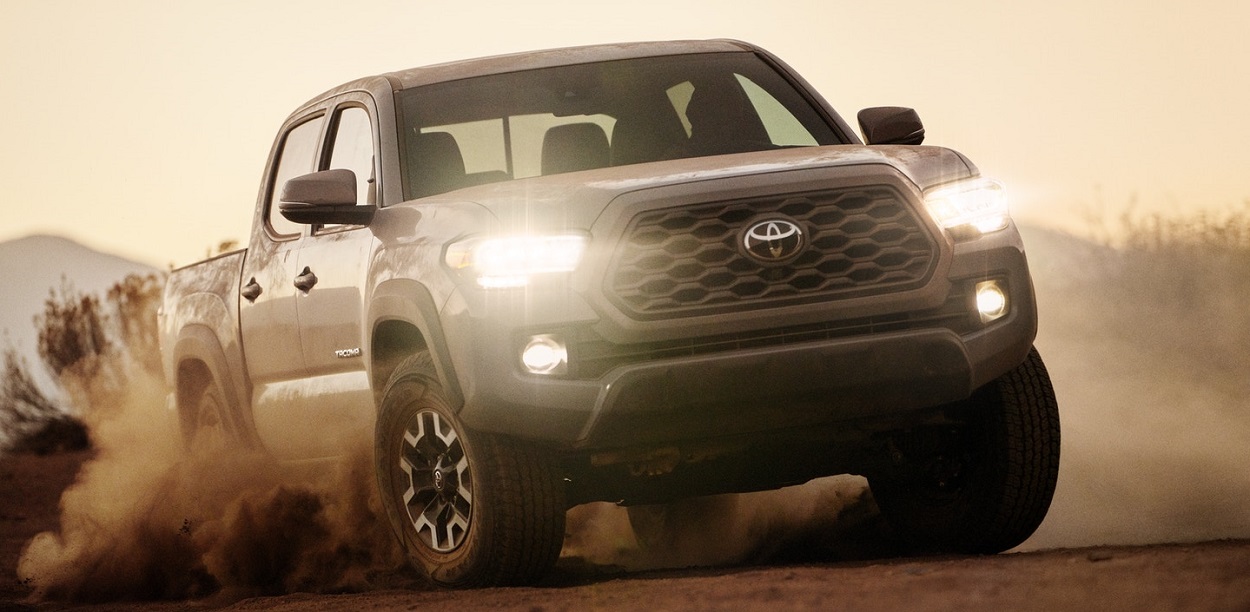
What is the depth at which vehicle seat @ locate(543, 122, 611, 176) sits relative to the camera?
22.1 ft

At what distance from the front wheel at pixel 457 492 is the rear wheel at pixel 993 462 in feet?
4.62

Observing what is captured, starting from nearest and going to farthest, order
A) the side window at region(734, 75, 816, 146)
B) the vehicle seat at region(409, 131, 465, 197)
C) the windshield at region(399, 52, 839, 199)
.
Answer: the vehicle seat at region(409, 131, 465, 197)
the windshield at region(399, 52, 839, 199)
the side window at region(734, 75, 816, 146)

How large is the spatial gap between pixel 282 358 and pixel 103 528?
2.22m

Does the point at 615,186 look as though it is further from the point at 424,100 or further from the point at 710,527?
the point at 710,527

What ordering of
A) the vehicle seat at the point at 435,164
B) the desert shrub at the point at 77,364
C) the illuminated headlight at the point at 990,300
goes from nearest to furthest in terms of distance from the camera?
1. the illuminated headlight at the point at 990,300
2. the vehicle seat at the point at 435,164
3. the desert shrub at the point at 77,364

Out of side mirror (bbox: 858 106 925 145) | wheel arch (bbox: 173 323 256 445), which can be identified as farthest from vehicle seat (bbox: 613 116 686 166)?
wheel arch (bbox: 173 323 256 445)

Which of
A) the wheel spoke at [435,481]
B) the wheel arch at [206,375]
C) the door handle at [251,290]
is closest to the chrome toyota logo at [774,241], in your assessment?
the wheel spoke at [435,481]

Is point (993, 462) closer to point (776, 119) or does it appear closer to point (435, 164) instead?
point (776, 119)

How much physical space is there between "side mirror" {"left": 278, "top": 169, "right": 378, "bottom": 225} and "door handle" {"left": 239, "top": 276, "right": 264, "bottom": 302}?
1.29 m

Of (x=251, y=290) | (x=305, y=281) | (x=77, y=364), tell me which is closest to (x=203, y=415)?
(x=251, y=290)

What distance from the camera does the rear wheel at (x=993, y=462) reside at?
6.12 meters

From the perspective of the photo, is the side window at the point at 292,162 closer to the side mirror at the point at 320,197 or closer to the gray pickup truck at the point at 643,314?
the gray pickup truck at the point at 643,314

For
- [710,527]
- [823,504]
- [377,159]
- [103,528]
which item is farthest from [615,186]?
[103,528]

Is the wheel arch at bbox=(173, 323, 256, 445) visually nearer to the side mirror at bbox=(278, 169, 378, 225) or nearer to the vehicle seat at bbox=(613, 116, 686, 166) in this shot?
the side mirror at bbox=(278, 169, 378, 225)
